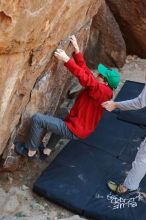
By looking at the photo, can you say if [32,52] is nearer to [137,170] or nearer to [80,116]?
[80,116]

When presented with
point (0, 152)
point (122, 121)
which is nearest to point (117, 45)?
point (122, 121)

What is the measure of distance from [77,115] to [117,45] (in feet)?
11.1

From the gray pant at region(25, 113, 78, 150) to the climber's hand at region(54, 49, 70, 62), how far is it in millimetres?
683

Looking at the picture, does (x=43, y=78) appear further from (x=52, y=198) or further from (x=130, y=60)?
(x=130, y=60)

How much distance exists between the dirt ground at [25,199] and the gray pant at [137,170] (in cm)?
69

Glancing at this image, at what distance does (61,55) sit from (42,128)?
0.83 m

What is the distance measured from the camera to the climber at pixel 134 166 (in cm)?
463

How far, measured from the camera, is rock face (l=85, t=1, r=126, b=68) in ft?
25.5

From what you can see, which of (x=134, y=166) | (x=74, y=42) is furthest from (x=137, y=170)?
(x=74, y=42)

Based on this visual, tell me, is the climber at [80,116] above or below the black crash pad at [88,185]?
above

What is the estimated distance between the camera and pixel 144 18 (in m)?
8.00

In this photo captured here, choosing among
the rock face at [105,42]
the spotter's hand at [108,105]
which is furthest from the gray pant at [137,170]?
the rock face at [105,42]

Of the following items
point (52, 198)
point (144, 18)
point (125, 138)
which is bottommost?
point (52, 198)

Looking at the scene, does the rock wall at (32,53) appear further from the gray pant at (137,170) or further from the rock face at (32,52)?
the gray pant at (137,170)
